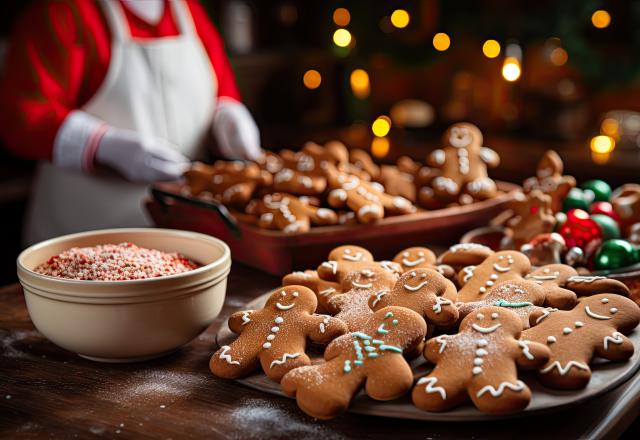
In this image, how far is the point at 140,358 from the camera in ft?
3.06

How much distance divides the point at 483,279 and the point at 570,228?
11.8 inches

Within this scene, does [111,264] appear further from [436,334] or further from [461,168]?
[461,168]

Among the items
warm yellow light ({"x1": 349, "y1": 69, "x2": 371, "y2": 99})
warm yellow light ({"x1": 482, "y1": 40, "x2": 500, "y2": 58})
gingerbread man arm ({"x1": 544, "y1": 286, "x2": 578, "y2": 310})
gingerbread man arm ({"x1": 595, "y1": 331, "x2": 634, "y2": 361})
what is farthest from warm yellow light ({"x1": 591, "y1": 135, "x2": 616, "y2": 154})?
gingerbread man arm ({"x1": 595, "y1": 331, "x2": 634, "y2": 361})

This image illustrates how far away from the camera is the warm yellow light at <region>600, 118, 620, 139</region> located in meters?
3.14

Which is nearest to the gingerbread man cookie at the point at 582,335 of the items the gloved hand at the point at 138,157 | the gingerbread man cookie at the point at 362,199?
the gingerbread man cookie at the point at 362,199

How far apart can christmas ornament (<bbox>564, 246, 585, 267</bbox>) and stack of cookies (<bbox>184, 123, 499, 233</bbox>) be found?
0.33 m

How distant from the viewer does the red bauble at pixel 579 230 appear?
1.20m

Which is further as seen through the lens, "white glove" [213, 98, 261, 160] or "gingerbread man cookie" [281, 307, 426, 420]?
"white glove" [213, 98, 261, 160]

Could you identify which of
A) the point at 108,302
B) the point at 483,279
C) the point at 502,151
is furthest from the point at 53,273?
the point at 502,151

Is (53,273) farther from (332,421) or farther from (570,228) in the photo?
(570,228)

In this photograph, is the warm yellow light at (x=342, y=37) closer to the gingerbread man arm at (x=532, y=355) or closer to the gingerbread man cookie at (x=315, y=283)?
the gingerbread man cookie at (x=315, y=283)

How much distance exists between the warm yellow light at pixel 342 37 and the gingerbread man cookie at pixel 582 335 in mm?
2956

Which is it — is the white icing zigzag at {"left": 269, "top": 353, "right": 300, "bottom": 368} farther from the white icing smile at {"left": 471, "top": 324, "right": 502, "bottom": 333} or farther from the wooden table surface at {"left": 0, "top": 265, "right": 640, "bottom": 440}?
the white icing smile at {"left": 471, "top": 324, "right": 502, "bottom": 333}

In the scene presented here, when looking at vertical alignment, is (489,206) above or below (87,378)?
above
